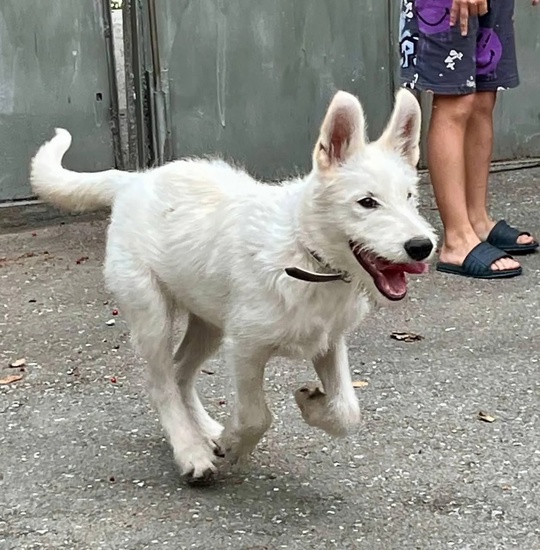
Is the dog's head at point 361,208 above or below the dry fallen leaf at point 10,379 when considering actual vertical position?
above

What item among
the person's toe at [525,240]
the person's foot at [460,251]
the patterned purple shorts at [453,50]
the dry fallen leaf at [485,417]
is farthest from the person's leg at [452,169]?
the dry fallen leaf at [485,417]

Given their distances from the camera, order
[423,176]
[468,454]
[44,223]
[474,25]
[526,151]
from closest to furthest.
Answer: [468,454] < [474,25] < [44,223] < [423,176] < [526,151]

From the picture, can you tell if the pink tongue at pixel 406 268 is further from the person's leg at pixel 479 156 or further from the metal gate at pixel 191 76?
the metal gate at pixel 191 76

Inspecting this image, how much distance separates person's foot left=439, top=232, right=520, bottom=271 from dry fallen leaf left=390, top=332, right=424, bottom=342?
1.03 m

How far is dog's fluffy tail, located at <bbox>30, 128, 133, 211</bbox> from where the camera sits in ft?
12.4

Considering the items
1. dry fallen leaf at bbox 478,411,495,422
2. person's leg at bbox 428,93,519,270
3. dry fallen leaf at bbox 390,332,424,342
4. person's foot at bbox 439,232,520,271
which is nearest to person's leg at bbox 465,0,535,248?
person's leg at bbox 428,93,519,270

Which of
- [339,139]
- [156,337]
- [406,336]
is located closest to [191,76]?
[406,336]

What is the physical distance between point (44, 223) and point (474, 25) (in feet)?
10.3

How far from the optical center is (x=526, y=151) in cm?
839

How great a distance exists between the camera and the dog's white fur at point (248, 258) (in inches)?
116

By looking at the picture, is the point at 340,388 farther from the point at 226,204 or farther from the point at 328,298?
the point at 226,204

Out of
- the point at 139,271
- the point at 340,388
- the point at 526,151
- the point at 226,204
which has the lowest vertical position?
the point at 526,151

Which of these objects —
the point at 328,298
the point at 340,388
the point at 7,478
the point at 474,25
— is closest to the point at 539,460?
the point at 340,388

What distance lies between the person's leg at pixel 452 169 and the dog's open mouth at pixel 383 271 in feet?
9.00
